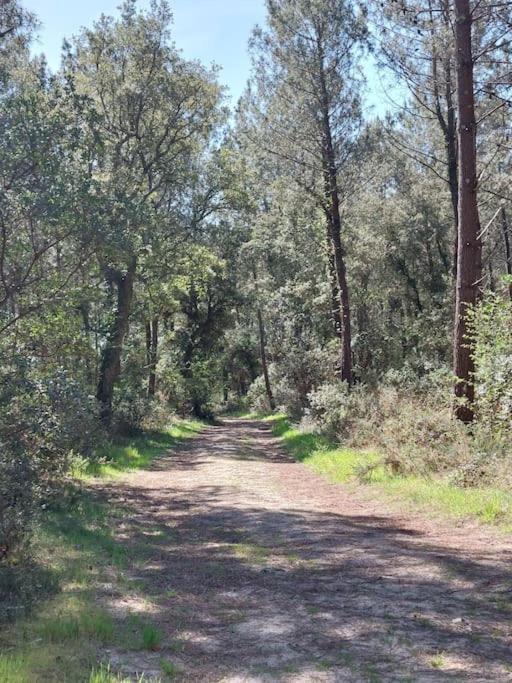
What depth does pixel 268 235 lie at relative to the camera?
104 feet

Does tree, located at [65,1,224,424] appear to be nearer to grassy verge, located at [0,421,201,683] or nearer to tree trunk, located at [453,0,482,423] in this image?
tree trunk, located at [453,0,482,423]

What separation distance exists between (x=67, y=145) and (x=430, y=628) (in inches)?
348

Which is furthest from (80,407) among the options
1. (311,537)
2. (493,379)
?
(493,379)

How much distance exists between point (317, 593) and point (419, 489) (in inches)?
179

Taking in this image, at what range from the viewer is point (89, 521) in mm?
8680

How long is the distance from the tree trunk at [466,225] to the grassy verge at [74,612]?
6.77 m

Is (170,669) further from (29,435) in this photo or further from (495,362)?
(495,362)

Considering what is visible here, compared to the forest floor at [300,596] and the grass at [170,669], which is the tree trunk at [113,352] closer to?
the forest floor at [300,596]

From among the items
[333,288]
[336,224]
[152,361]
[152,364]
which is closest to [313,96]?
[336,224]

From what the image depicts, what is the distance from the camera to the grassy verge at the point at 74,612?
376cm

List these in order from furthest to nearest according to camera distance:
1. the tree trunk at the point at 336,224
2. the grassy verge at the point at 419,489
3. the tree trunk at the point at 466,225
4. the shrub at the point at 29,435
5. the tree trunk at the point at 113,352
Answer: the tree trunk at the point at 113,352 → the tree trunk at the point at 336,224 → the tree trunk at the point at 466,225 → the grassy verge at the point at 419,489 → the shrub at the point at 29,435

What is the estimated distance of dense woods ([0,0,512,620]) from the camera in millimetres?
9234

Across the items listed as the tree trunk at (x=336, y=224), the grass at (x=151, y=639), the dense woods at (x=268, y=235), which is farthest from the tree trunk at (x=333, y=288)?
the grass at (x=151, y=639)

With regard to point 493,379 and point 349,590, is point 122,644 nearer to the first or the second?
point 349,590
